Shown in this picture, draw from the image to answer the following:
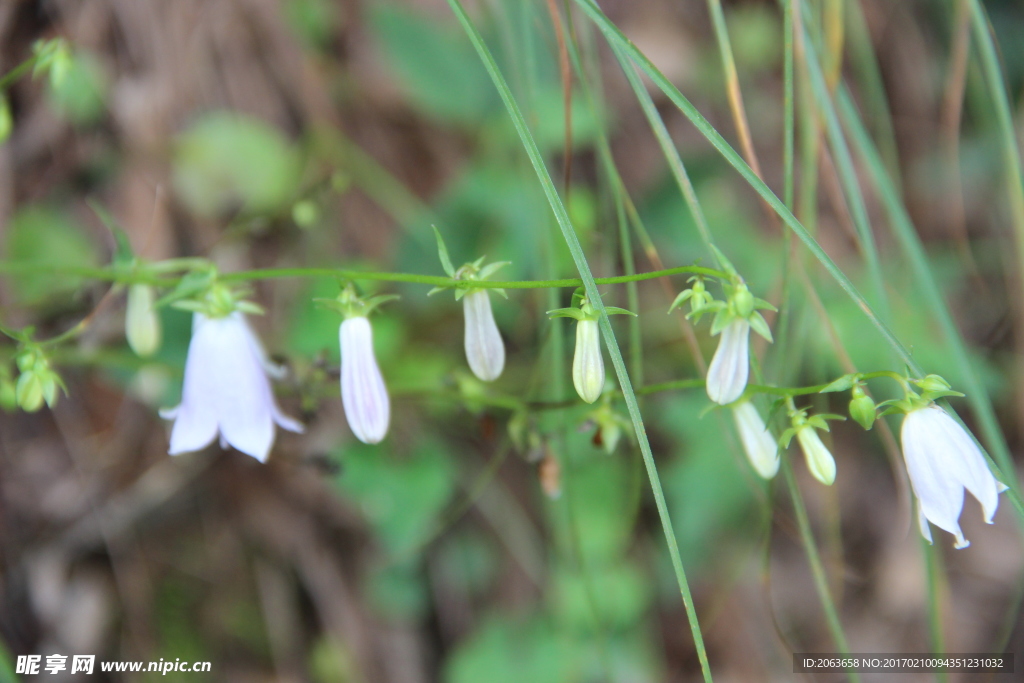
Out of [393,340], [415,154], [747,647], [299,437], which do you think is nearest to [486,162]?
[415,154]

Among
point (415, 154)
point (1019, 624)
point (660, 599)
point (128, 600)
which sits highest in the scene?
point (415, 154)

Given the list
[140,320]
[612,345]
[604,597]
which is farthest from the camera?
[604,597]

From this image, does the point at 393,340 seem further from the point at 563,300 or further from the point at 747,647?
the point at 747,647

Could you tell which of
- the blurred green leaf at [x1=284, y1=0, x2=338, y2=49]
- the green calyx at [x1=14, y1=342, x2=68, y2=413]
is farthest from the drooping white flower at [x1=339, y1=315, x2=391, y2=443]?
the blurred green leaf at [x1=284, y1=0, x2=338, y2=49]

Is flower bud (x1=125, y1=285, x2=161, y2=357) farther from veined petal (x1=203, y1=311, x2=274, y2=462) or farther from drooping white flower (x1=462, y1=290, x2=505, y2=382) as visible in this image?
drooping white flower (x1=462, y1=290, x2=505, y2=382)

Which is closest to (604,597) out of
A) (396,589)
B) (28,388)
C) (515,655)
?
(515,655)

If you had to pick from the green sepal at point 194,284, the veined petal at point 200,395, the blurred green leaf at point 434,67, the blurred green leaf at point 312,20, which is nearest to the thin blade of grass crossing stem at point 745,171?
the green sepal at point 194,284

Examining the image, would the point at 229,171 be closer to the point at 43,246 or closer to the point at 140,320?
the point at 43,246
